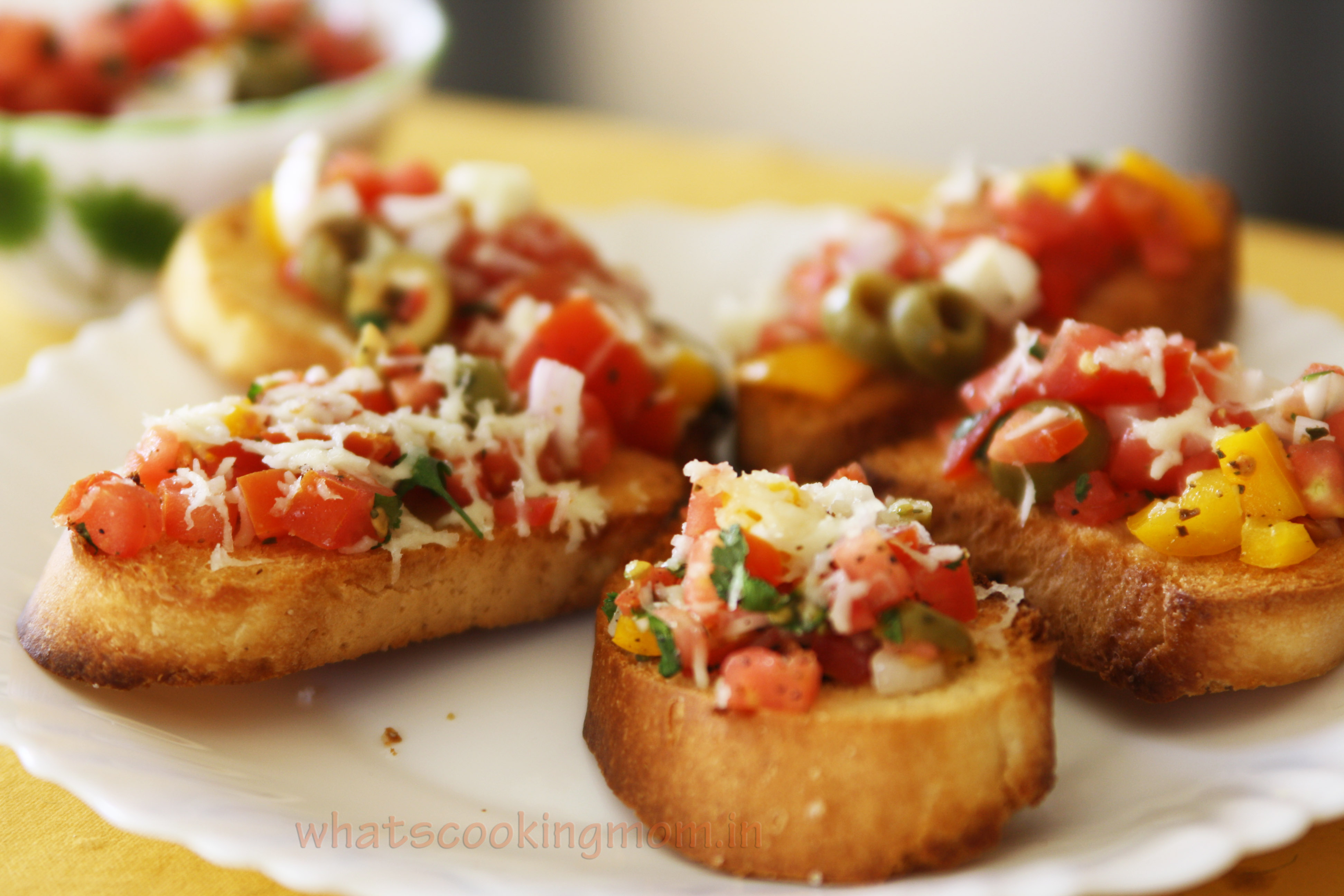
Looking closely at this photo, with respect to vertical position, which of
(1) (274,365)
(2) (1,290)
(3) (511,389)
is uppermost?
(3) (511,389)

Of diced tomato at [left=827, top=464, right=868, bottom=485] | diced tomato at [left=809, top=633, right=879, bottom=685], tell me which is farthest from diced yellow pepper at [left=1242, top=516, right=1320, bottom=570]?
diced tomato at [left=809, top=633, right=879, bottom=685]

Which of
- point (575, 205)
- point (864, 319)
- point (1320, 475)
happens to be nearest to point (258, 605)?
point (864, 319)

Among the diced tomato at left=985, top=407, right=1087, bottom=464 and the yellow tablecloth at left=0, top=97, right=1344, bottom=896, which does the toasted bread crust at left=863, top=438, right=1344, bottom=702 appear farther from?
the yellow tablecloth at left=0, top=97, right=1344, bottom=896

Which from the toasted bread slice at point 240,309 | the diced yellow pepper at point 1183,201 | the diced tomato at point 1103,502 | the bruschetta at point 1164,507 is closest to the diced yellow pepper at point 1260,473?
the bruschetta at point 1164,507

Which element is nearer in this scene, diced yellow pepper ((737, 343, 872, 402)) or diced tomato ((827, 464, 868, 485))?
diced tomato ((827, 464, 868, 485))

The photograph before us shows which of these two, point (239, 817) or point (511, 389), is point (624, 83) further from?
point (239, 817)

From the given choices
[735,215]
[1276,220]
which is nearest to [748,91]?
[1276,220]
